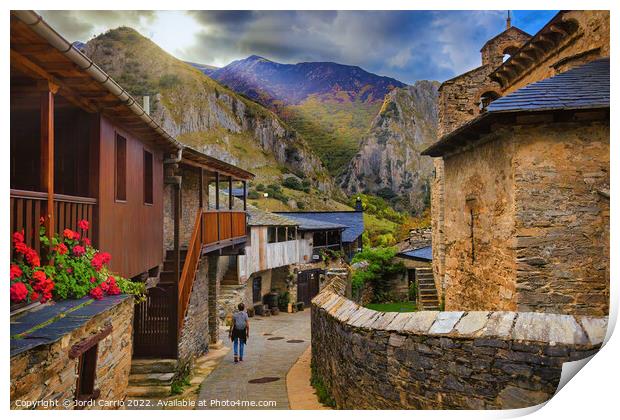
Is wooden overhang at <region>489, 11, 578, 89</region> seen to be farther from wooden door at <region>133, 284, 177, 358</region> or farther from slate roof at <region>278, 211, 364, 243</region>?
slate roof at <region>278, 211, 364, 243</region>

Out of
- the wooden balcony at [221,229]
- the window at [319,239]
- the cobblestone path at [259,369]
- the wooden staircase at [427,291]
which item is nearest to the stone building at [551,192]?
the cobblestone path at [259,369]

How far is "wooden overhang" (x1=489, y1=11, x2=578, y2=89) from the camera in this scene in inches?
323

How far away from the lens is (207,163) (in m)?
10.8

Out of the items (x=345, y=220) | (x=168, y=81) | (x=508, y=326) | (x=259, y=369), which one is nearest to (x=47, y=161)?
(x=508, y=326)

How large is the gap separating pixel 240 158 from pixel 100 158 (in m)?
24.7

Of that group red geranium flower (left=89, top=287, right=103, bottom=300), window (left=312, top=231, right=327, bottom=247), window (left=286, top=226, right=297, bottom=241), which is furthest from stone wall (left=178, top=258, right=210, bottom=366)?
window (left=312, top=231, right=327, bottom=247)

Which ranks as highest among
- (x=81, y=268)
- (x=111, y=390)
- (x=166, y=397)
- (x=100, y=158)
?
(x=100, y=158)

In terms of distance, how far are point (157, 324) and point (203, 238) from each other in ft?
6.53

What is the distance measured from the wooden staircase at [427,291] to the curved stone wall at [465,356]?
841cm

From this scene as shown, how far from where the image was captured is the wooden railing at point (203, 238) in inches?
392

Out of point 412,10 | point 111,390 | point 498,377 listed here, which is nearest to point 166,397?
point 111,390

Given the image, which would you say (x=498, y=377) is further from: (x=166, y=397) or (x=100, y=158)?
(x=166, y=397)

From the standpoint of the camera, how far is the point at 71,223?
506cm

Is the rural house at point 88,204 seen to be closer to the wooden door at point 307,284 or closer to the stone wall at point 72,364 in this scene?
the stone wall at point 72,364
